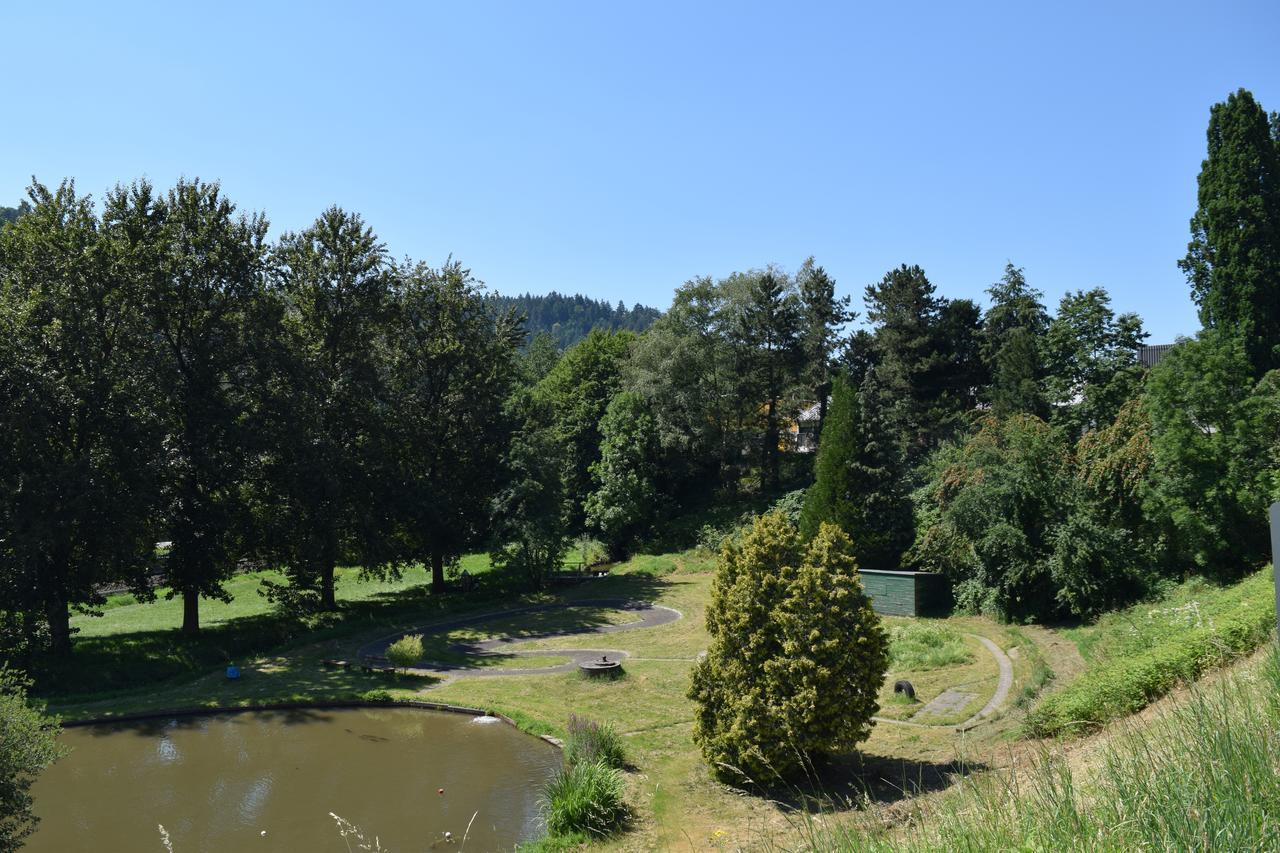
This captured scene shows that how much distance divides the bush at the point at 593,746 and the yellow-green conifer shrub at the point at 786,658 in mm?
1755

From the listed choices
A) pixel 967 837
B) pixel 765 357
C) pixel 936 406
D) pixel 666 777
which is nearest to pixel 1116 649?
pixel 666 777

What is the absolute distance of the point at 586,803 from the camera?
13.0 metres

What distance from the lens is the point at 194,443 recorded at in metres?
26.2

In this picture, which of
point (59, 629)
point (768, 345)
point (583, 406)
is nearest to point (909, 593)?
point (768, 345)

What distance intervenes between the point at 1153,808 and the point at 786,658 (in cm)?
987

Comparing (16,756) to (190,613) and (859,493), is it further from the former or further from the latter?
(859,493)

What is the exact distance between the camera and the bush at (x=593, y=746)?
14.9m

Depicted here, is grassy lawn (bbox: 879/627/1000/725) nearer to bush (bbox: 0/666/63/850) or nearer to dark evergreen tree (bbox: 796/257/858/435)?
bush (bbox: 0/666/63/850)

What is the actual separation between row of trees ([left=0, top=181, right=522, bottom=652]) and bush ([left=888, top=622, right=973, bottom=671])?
18519 mm

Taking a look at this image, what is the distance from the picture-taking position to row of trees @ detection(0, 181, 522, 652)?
23.1 metres

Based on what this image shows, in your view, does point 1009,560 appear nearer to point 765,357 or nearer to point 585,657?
point 585,657

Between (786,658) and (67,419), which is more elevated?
(67,419)

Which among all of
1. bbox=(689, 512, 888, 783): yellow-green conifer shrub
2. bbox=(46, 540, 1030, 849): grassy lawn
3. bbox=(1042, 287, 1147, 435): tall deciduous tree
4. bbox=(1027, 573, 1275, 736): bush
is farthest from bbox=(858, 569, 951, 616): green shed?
bbox=(1027, 573, 1275, 736): bush

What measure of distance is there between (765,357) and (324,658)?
29769 millimetres
